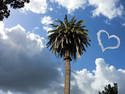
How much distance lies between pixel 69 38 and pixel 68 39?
0.25 meters

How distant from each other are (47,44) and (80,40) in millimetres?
5941

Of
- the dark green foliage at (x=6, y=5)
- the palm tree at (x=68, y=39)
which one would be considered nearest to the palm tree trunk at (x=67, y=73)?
the palm tree at (x=68, y=39)

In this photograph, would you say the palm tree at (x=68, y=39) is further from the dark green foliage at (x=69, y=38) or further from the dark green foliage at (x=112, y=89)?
the dark green foliage at (x=112, y=89)

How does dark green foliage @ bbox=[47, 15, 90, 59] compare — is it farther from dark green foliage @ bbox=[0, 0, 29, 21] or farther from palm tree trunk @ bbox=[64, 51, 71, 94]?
dark green foliage @ bbox=[0, 0, 29, 21]

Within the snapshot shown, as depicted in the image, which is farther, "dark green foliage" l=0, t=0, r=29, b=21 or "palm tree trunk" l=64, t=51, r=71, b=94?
"palm tree trunk" l=64, t=51, r=71, b=94

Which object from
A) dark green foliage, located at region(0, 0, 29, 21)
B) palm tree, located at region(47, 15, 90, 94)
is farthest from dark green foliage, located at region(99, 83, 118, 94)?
dark green foliage, located at region(0, 0, 29, 21)

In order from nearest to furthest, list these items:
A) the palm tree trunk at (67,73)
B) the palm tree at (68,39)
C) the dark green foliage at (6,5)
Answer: the dark green foliage at (6,5)
the palm tree trunk at (67,73)
the palm tree at (68,39)

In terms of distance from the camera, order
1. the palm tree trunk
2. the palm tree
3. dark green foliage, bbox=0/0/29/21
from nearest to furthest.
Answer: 1. dark green foliage, bbox=0/0/29/21
2. the palm tree trunk
3. the palm tree

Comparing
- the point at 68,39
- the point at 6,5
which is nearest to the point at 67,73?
the point at 68,39

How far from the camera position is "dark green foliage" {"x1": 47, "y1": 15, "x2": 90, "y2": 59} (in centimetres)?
2916

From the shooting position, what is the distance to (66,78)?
25.3 metres

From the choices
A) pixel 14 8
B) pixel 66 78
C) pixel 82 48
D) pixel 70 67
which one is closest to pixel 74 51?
pixel 82 48

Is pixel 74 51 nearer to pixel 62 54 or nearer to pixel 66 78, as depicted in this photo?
pixel 62 54

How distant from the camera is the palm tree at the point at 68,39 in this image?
29.1 m
